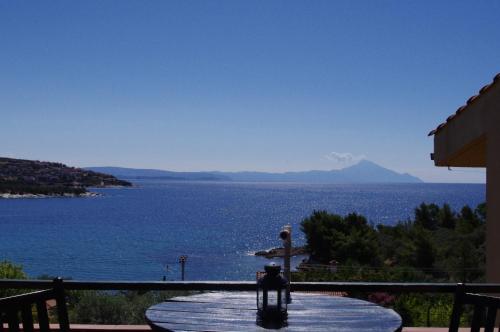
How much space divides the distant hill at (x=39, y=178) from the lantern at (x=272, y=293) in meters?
98.3

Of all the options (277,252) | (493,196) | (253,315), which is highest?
(493,196)

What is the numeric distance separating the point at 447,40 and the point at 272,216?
71471 millimetres

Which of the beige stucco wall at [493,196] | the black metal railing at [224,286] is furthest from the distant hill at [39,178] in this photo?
the black metal railing at [224,286]

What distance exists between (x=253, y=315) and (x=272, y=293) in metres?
0.13

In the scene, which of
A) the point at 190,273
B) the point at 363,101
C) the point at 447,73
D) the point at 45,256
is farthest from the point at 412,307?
the point at 45,256

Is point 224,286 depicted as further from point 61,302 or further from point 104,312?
point 104,312

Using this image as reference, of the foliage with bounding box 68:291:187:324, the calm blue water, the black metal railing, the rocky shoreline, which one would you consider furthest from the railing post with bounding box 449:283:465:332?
the rocky shoreline

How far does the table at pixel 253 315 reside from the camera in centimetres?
221

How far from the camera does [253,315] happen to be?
2.40 meters

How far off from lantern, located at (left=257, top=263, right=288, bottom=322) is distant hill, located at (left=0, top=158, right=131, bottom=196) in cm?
9834

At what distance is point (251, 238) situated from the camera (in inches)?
2462

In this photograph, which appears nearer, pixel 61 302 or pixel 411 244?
pixel 61 302

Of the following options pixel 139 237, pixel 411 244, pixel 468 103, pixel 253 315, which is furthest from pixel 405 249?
pixel 139 237

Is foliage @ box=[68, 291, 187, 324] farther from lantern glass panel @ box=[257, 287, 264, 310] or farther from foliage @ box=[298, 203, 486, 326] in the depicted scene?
foliage @ box=[298, 203, 486, 326]
